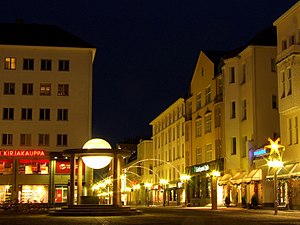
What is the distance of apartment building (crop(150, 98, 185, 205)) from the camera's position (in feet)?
289

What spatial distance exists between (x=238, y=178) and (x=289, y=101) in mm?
12686

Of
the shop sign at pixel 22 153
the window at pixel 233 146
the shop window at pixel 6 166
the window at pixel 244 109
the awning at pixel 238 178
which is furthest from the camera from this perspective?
the shop window at pixel 6 166

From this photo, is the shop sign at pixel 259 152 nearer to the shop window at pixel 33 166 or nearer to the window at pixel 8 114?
the shop window at pixel 33 166

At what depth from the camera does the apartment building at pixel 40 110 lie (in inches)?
2800

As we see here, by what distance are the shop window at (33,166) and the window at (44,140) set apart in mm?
2060

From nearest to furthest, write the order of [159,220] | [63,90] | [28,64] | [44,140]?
[159,220] < [44,140] < [28,64] < [63,90]

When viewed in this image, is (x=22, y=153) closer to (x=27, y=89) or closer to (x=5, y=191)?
(x=5, y=191)

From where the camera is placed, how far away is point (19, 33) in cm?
7656

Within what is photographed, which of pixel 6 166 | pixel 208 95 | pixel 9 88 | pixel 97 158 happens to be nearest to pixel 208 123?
pixel 208 95

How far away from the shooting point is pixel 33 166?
71312 mm

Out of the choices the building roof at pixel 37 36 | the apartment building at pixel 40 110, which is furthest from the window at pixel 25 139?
the building roof at pixel 37 36

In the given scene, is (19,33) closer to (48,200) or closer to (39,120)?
(39,120)

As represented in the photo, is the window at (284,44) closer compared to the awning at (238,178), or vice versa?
the window at (284,44)

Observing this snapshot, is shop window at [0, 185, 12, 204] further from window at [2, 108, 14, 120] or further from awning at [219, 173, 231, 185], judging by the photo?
awning at [219, 173, 231, 185]
